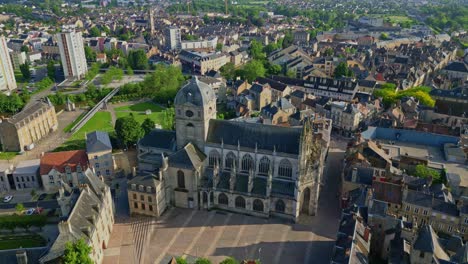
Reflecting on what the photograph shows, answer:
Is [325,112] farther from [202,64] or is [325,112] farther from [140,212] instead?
[202,64]

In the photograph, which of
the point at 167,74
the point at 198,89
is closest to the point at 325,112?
the point at 198,89

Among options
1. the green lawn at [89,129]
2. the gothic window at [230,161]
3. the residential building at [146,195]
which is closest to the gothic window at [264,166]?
the gothic window at [230,161]

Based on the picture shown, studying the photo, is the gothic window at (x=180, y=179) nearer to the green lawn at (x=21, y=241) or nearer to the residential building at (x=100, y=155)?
the residential building at (x=100, y=155)

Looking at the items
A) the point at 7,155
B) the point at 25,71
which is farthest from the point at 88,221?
the point at 25,71

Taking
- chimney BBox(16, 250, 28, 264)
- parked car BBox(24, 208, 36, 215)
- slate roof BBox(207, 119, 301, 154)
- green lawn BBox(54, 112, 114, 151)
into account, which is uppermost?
slate roof BBox(207, 119, 301, 154)

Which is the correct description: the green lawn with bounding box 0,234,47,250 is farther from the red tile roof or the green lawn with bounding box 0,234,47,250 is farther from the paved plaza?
the red tile roof

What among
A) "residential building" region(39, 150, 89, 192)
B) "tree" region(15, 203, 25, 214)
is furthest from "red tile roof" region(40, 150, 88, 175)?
"tree" region(15, 203, 25, 214)
